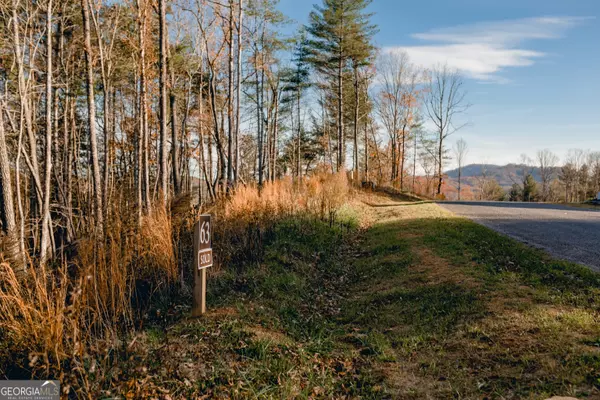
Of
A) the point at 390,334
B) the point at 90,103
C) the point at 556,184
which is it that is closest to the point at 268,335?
the point at 390,334

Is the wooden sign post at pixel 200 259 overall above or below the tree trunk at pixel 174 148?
below

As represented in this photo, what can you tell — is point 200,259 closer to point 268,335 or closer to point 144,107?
point 268,335

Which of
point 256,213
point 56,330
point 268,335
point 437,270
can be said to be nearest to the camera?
point 56,330

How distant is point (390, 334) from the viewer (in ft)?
14.4

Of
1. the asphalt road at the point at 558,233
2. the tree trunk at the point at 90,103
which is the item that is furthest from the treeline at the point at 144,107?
the asphalt road at the point at 558,233

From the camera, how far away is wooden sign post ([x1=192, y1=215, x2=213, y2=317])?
13.3 feet

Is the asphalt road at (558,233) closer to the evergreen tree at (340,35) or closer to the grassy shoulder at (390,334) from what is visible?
the grassy shoulder at (390,334)

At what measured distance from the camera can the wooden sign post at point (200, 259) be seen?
13.3ft

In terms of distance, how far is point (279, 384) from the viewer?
10.5 feet

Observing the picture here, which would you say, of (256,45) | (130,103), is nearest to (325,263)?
(256,45)

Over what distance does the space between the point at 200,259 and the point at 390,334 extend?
8.29 feet

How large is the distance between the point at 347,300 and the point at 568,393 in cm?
340

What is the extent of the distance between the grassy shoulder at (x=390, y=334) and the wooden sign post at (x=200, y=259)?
0.19 m

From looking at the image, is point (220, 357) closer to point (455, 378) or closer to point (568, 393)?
point (455, 378)
